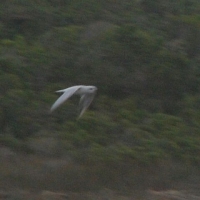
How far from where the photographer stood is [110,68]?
9281mm

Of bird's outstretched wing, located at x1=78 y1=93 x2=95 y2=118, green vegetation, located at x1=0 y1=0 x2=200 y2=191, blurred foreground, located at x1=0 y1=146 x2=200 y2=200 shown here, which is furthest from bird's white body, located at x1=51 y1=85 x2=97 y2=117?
blurred foreground, located at x1=0 y1=146 x2=200 y2=200

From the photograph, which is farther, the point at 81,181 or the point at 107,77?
the point at 107,77

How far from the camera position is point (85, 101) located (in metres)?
8.38

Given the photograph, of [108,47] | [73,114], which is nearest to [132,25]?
[108,47]

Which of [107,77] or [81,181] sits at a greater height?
[107,77]

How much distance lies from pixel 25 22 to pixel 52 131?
2655mm

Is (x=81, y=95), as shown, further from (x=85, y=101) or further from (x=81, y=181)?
(x=81, y=181)

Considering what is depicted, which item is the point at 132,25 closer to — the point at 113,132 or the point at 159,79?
the point at 159,79

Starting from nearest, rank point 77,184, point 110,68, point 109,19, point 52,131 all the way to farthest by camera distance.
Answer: point 77,184
point 52,131
point 110,68
point 109,19

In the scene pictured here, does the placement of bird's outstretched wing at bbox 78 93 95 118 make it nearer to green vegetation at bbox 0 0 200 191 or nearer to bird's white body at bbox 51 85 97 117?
bird's white body at bbox 51 85 97 117

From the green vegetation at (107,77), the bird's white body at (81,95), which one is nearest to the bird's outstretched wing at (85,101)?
the bird's white body at (81,95)

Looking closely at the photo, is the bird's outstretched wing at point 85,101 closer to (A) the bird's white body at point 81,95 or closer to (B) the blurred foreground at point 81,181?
(A) the bird's white body at point 81,95

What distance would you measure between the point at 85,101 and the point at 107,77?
971 millimetres

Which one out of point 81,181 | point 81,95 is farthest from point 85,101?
point 81,181
